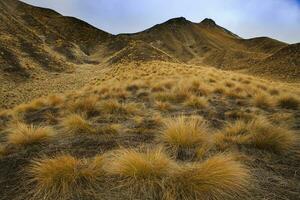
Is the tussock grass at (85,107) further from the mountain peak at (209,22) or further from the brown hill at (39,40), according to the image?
the mountain peak at (209,22)

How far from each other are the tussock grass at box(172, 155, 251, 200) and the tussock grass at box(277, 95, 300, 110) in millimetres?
6213

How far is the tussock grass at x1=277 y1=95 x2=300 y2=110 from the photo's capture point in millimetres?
9742

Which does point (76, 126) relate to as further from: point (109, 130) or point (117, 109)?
point (117, 109)

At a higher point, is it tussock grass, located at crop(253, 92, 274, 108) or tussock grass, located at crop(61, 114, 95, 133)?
tussock grass, located at crop(253, 92, 274, 108)

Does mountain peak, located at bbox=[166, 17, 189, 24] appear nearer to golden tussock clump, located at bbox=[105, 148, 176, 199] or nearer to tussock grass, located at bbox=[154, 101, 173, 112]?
tussock grass, located at bbox=[154, 101, 173, 112]

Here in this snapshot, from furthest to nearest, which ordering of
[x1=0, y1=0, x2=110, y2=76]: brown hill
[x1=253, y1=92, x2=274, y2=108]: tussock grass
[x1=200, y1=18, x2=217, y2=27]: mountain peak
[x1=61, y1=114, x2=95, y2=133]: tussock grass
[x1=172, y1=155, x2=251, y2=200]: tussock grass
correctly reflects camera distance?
[x1=200, y1=18, x2=217, y2=27]: mountain peak < [x1=0, y1=0, x2=110, y2=76]: brown hill < [x1=253, y1=92, x2=274, y2=108]: tussock grass < [x1=61, y1=114, x2=95, y2=133]: tussock grass < [x1=172, y1=155, x2=251, y2=200]: tussock grass

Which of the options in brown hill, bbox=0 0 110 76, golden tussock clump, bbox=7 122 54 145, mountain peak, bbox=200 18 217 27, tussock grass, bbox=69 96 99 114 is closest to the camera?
golden tussock clump, bbox=7 122 54 145

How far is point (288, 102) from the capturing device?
32.5 ft

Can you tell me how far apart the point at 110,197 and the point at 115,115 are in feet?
14.9

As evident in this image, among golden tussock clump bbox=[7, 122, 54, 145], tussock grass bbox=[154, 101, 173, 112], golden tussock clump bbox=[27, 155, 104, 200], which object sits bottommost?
golden tussock clump bbox=[7, 122, 54, 145]

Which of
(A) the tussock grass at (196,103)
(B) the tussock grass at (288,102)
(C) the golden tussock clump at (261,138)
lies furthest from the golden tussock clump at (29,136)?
(B) the tussock grass at (288,102)

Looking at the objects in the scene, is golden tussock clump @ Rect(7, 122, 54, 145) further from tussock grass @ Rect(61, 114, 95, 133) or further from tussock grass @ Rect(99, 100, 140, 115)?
tussock grass @ Rect(99, 100, 140, 115)

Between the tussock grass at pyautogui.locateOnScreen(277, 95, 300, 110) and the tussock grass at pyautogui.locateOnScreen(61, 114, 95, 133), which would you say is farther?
the tussock grass at pyautogui.locateOnScreen(277, 95, 300, 110)

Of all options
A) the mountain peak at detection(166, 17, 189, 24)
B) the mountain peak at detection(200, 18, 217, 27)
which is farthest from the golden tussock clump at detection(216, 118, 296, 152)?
the mountain peak at detection(200, 18, 217, 27)
